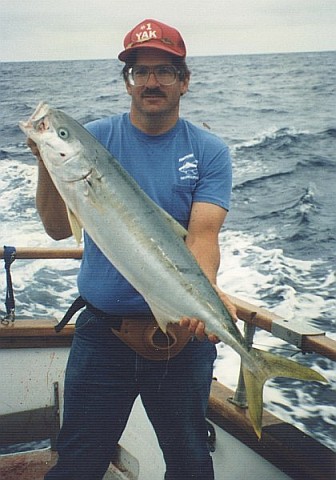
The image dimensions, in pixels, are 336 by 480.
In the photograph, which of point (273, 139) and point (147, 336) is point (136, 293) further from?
point (273, 139)

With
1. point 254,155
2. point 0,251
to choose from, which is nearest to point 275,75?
point 254,155

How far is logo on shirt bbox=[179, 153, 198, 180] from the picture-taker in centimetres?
224

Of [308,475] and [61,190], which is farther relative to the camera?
[308,475]

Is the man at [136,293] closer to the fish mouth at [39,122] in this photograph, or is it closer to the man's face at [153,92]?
the man's face at [153,92]

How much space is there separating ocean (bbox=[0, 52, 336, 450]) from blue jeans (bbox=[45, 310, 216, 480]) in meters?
1.17

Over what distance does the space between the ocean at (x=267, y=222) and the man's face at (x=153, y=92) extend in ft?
2.10

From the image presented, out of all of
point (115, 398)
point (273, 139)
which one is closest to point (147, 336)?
point (115, 398)

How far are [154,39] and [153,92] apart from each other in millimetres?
200

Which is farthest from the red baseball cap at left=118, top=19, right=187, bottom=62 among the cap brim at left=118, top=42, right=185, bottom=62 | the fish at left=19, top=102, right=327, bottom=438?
the fish at left=19, top=102, right=327, bottom=438

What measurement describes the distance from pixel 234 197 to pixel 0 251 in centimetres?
848

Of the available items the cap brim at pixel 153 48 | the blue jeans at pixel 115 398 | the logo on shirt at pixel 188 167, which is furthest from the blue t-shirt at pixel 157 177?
the cap brim at pixel 153 48

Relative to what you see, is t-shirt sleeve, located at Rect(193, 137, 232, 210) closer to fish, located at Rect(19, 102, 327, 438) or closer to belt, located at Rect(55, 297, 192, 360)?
fish, located at Rect(19, 102, 327, 438)

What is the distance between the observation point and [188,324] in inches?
80.6

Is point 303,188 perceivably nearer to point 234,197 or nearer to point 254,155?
point 234,197
